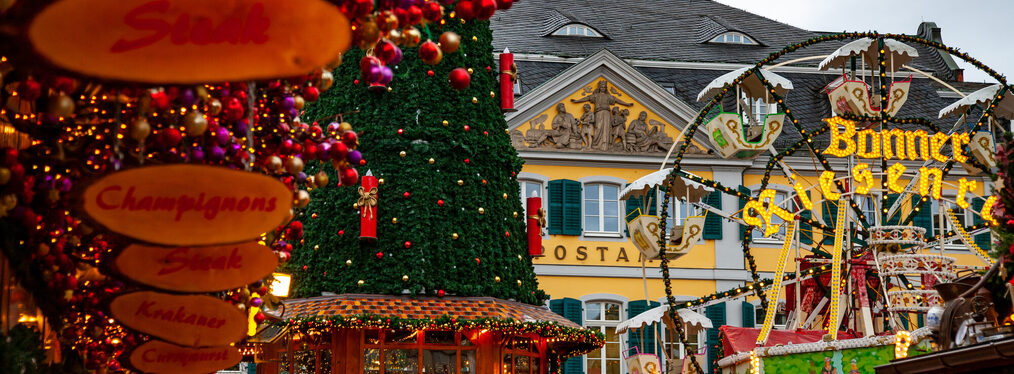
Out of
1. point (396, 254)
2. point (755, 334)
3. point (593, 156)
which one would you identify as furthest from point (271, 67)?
point (593, 156)

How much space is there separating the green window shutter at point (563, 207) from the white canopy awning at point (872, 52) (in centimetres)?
726

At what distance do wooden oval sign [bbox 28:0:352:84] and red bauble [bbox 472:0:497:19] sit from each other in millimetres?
1103

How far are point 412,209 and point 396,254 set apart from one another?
57cm

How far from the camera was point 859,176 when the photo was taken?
61.8ft

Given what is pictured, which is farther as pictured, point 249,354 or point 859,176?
point 859,176

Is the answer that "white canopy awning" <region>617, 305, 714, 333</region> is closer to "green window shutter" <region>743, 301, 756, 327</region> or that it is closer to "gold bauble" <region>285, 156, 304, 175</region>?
"green window shutter" <region>743, 301, 756, 327</region>

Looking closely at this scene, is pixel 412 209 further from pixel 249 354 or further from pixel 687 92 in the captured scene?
pixel 687 92

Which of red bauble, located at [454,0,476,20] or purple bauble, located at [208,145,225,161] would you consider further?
purple bauble, located at [208,145,225,161]

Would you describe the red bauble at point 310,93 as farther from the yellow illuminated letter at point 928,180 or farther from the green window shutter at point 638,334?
the green window shutter at point 638,334

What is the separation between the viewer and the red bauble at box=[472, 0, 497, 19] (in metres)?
5.35

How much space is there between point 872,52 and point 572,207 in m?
8.05

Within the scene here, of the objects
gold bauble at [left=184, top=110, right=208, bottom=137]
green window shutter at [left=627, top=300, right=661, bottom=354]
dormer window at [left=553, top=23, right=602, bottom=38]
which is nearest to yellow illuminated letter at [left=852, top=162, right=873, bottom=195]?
green window shutter at [left=627, top=300, right=661, bottom=354]

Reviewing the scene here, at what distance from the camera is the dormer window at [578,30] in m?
29.8

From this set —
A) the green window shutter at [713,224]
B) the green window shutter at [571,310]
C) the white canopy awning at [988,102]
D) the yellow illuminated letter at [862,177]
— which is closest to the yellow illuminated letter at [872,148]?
the yellow illuminated letter at [862,177]
